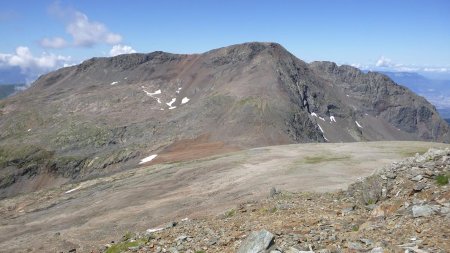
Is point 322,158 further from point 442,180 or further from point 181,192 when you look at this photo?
point 442,180

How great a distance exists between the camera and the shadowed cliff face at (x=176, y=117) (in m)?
114

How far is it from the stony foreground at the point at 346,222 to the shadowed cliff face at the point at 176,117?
6666 cm

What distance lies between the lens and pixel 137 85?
182875 mm

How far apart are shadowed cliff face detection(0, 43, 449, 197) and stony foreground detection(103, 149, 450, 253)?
2625 inches

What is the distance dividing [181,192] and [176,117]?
3108 inches

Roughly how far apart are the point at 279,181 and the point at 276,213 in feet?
78.2

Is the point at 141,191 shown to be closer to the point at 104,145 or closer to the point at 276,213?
the point at 276,213

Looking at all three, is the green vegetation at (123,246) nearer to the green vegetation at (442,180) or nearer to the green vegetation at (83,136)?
the green vegetation at (442,180)

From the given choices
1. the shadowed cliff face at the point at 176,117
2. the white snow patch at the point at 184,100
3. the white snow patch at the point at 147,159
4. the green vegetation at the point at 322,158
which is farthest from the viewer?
the white snow patch at the point at 184,100

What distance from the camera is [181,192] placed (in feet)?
186

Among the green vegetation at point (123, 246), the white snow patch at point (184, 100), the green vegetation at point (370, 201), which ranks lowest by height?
the green vegetation at point (123, 246)

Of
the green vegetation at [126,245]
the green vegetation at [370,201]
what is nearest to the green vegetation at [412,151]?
the green vegetation at [370,201]

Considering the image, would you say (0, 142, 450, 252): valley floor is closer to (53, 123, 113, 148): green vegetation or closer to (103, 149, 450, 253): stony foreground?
(103, 149, 450, 253): stony foreground

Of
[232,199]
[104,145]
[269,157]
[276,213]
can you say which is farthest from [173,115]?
[276,213]
